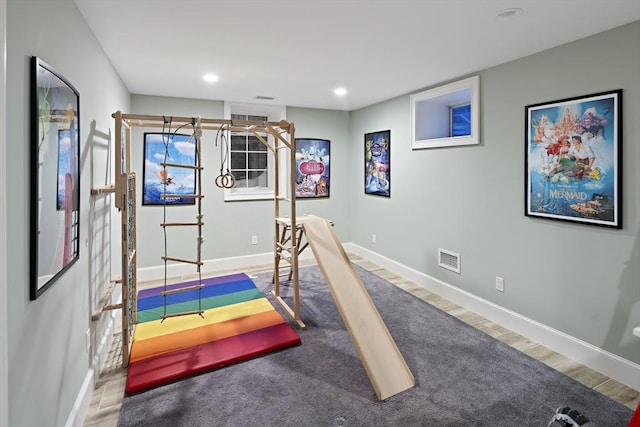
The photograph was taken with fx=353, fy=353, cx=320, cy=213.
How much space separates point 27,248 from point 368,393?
6.77 feet

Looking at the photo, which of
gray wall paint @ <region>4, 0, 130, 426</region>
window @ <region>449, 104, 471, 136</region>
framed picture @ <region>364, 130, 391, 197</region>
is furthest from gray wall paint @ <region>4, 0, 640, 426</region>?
window @ <region>449, 104, 471, 136</region>

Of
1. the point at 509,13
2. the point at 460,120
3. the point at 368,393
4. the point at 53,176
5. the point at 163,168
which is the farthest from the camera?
the point at 163,168

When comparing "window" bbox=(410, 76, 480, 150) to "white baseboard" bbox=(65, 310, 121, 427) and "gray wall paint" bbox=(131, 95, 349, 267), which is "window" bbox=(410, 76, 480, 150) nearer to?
"gray wall paint" bbox=(131, 95, 349, 267)

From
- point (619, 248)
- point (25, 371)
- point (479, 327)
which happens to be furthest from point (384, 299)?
point (25, 371)

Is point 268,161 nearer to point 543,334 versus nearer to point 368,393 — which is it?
point 368,393

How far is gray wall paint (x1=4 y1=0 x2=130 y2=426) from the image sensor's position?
50.9 inches

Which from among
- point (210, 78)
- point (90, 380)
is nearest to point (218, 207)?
point (210, 78)

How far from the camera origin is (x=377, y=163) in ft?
17.3

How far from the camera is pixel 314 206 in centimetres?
578

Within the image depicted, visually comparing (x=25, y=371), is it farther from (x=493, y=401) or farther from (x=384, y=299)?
(x=384, y=299)

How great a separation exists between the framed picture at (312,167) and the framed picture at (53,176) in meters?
3.69

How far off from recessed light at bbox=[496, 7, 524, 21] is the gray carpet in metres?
2.46

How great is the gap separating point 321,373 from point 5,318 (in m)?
1.96

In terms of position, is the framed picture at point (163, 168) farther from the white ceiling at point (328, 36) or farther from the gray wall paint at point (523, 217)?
the gray wall paint at point (523, 217)
